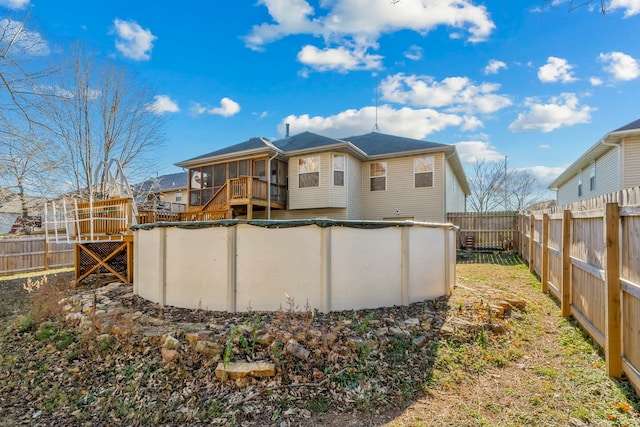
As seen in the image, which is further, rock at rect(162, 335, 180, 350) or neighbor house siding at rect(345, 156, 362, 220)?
neighbor house siding at rect(345, 156, 362, 220)

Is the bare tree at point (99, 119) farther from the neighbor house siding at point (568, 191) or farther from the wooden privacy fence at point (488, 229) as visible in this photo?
the neighbor house siding at point (568, 191)

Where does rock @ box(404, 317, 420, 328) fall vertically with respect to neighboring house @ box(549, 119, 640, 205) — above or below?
below

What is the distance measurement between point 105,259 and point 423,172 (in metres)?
11.4

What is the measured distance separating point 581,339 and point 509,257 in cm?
872

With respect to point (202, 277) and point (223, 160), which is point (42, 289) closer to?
point (202, 277)

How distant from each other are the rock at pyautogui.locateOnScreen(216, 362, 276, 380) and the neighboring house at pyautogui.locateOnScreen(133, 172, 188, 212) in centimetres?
1588

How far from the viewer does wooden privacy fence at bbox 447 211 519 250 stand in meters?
13.3

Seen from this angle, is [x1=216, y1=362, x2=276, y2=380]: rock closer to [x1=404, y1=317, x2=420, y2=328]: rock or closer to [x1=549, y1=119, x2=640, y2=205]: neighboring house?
[x1=404, y1=317, x2=420, y2=328]: rock

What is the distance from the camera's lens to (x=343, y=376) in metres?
3.43

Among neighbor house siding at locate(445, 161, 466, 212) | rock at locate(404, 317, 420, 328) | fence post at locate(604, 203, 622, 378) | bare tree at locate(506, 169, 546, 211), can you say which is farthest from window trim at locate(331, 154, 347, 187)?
bare tree at locate(506, 169, 546, 211)

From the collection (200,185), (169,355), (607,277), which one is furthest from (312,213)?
(607,277)

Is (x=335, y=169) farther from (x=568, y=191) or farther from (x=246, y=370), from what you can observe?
(x=568, y=191)

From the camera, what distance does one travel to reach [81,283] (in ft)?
28.0

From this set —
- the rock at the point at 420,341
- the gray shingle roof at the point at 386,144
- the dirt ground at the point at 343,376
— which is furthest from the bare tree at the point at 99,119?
the rock at the point at 420,341
